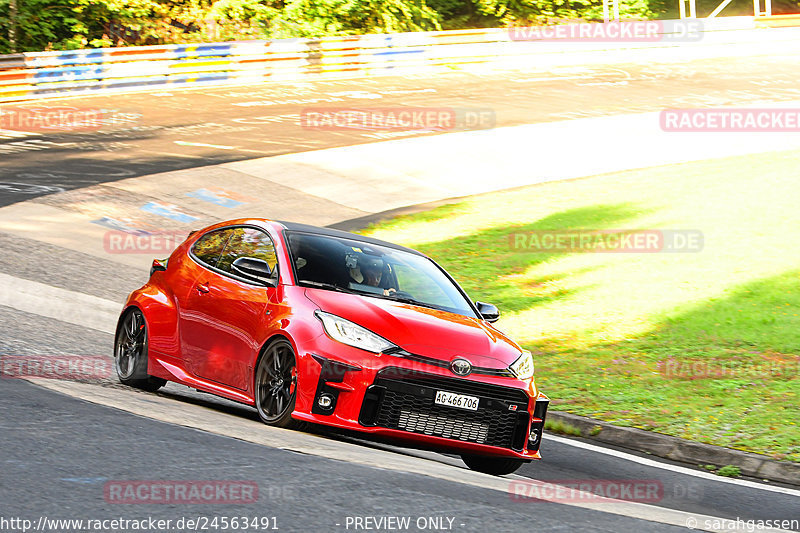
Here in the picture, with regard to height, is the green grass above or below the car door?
below

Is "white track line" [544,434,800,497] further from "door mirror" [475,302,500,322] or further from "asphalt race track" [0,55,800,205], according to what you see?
"asphalt race track" [0,55,800,205]

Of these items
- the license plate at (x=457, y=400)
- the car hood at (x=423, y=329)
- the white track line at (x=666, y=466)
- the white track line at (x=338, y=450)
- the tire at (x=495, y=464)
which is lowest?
the white track line at (x=666, y=466)

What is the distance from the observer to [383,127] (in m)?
29.3

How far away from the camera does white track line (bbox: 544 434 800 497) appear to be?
8354mm

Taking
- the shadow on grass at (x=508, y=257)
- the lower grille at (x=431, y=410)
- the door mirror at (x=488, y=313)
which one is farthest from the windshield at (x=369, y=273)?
the shadow on grass at (x=508, y=257)

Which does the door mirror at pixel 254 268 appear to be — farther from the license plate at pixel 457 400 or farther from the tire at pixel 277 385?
the license plate at pixel 457 400

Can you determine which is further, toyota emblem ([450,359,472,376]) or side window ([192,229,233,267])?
side window ([192,229,233,267])

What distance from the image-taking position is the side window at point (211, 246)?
29.3ft

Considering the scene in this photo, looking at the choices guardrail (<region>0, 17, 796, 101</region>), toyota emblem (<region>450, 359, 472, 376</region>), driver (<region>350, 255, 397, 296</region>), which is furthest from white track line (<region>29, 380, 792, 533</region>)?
guardrail (<region>0, 17, 796, 101</region>)

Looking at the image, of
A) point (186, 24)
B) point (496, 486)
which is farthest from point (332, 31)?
point (496, 486)

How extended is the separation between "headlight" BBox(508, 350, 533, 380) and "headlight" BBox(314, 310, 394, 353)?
0.94 meters

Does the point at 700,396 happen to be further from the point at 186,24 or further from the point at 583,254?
the point at 186,24

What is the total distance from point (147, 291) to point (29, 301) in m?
4.50

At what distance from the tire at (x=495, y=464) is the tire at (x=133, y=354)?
2.99 m
